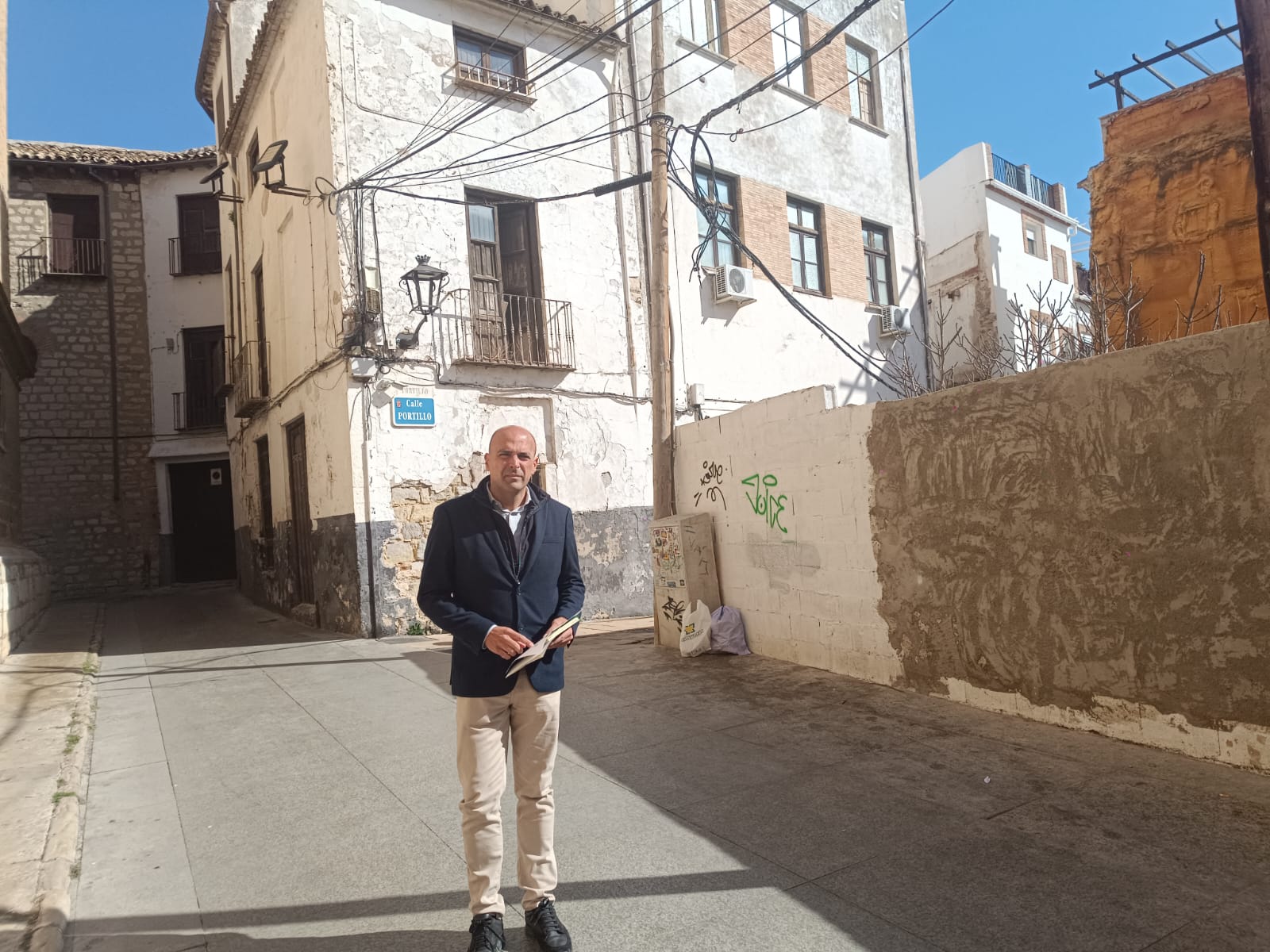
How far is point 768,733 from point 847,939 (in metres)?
2.42

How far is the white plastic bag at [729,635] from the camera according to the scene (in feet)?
25.3

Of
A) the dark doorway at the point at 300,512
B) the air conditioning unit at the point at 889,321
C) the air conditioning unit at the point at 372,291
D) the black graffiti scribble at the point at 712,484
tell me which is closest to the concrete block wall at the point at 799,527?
the black graffiti scribble at the point at 712,484

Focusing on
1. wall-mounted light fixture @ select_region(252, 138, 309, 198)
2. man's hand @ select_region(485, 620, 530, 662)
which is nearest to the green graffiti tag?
man's hand @ select_region(485, 620, 530, 662)

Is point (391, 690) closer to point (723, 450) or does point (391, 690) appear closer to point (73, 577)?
point (723, 450)

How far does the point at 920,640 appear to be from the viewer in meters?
5.68

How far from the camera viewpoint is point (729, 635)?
7730 millimetres

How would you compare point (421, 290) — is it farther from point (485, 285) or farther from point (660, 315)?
point (660, 315)

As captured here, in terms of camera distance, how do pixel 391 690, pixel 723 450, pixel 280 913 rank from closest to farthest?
pixel 280 913, pixel 391 690, pixel 723 450

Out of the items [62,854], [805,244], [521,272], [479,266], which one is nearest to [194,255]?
[479,266]

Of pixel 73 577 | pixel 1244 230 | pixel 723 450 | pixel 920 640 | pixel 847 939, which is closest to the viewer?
pixel 847 939

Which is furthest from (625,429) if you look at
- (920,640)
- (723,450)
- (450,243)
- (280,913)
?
(280,913)

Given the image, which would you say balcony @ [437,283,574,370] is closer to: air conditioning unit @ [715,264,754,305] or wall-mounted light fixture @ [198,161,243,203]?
air conditioning unit @ [715,264,754,305]

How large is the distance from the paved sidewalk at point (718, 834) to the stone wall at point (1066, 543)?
267 mm

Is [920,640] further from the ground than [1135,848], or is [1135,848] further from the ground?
[920,640]
